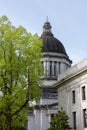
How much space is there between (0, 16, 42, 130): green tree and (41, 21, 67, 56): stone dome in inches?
1339

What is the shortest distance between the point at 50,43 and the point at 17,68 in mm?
37086

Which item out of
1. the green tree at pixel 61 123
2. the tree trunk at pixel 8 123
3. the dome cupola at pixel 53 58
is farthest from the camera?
the dome cupola at pixel 53 58

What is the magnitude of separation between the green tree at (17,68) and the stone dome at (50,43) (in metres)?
34.0

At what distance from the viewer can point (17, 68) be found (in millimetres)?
35188

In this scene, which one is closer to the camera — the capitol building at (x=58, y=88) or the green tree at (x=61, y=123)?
the green tree at (x=61, y=123)

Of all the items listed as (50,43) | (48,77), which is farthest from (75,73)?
(50,43)

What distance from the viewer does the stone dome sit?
232ft

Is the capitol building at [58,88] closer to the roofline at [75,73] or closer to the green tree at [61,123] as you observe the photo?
the roofline at [75,73]

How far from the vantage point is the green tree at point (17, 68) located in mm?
35031

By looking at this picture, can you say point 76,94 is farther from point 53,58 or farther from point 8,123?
point 53,58

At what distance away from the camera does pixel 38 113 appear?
209ft

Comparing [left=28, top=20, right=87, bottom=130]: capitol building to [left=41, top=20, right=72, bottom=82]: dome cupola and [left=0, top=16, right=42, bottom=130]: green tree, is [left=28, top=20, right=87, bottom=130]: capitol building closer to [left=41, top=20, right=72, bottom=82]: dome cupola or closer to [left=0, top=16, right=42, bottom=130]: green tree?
[left=41, top=20, right=72, bottom=82]: dome cupola

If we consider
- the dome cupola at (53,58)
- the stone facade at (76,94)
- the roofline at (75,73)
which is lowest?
the stone facade at (76,94)

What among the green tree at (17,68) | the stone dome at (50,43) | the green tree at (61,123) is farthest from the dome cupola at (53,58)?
the green tree at (17,68)
